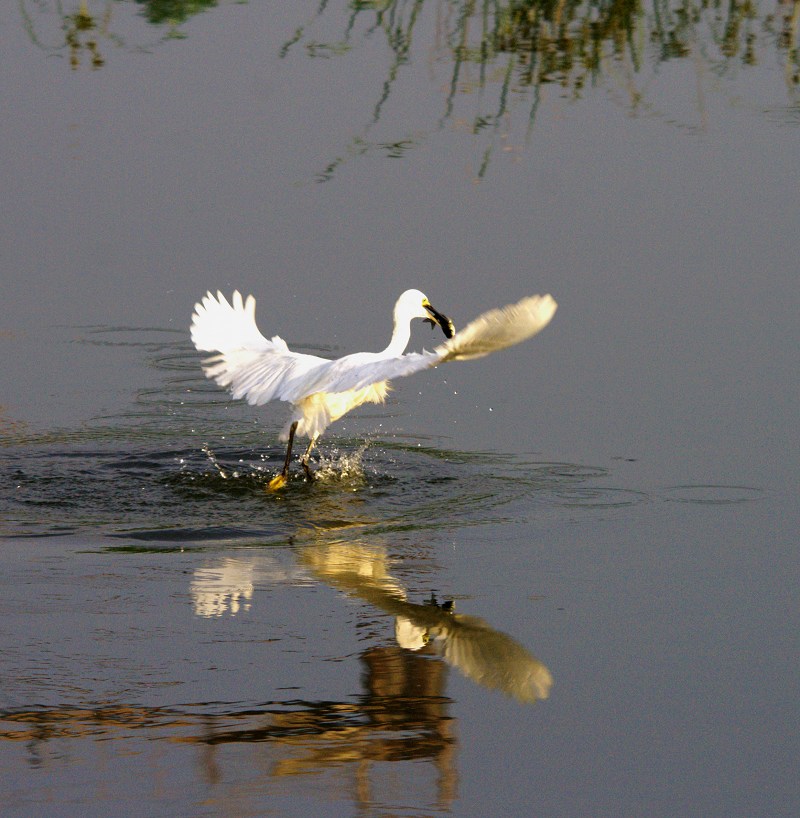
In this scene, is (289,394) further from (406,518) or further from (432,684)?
(432,684)

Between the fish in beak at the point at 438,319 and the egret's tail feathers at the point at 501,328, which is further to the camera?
the fish in beak at the point at 438,319

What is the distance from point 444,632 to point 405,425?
3298 mm

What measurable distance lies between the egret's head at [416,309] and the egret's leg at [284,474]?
34.2 inches

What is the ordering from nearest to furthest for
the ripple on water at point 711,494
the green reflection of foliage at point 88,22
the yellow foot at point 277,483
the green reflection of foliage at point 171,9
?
the ripple on water at point 711,494 → the yellow foot at point 277,483 → the green reflection of foliage at point 88,22 → the green reflection of foliage at point 171,9

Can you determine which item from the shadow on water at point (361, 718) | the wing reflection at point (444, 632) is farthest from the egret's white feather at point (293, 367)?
the shadow on water at point (361, 718)

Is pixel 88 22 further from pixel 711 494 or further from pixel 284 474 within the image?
pixel 711 494

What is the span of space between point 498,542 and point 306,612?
1.35 meters

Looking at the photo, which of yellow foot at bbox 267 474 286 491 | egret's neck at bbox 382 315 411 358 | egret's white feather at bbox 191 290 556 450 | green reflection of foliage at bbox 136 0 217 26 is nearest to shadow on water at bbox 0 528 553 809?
egret's white feather at bbox 191 290 556 450

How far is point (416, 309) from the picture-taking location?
892 centimetres

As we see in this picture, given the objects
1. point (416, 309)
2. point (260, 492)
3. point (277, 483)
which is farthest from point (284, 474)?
point (416, 309)

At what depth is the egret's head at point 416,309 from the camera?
8875 mm

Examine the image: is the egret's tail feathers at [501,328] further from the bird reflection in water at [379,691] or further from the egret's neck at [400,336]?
the egret's neck at [400,336]

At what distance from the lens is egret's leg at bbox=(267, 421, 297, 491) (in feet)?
27.6

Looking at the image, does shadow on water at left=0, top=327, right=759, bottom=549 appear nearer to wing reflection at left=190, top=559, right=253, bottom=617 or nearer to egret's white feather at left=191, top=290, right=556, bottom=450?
egret's white feather at left=191, top=290, right=556, bottom=450
